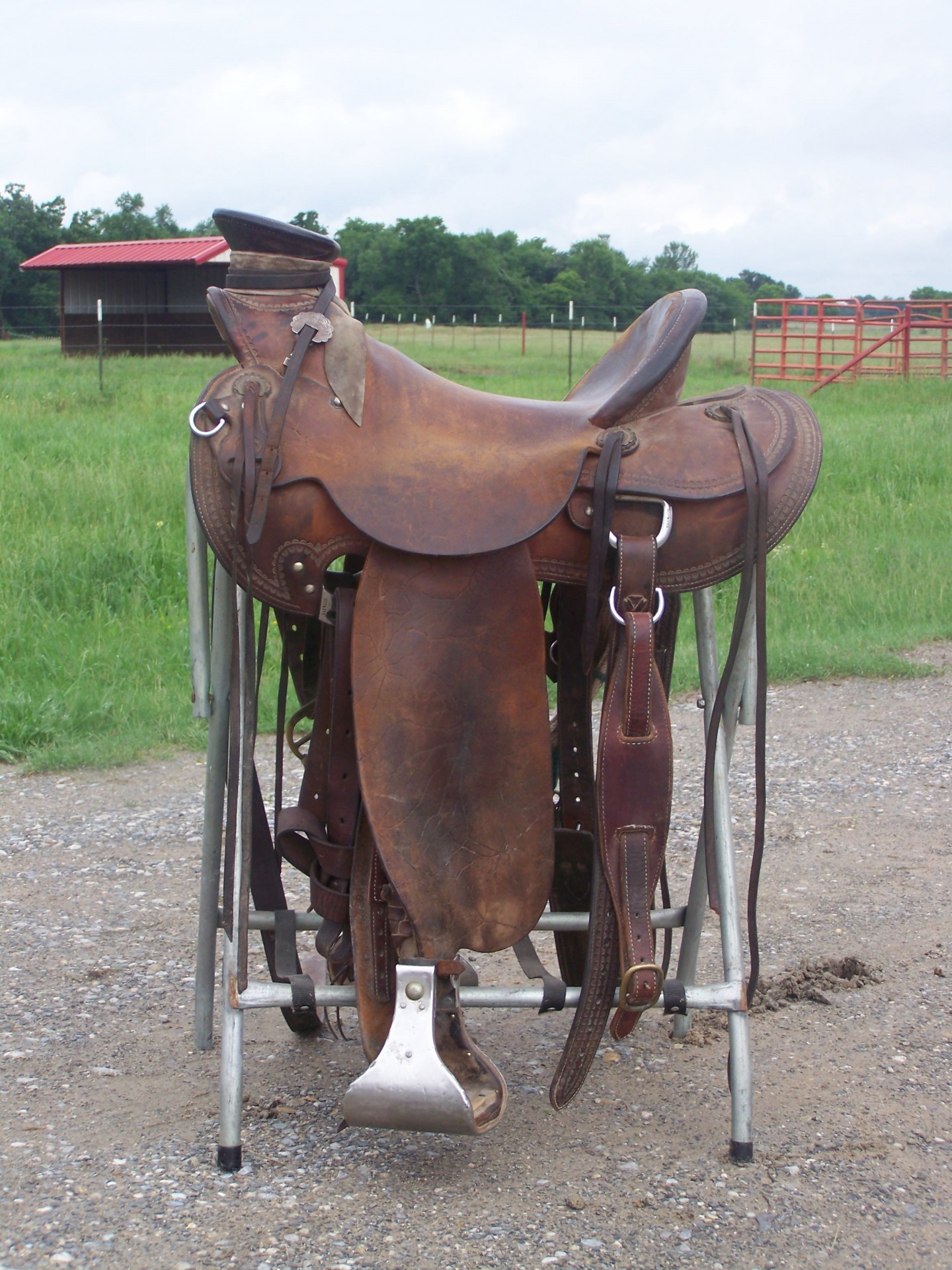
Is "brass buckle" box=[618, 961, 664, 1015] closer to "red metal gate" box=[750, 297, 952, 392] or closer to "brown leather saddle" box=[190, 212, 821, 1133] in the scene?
"brown leather saddle" box=[190, 212, 821, 1133]

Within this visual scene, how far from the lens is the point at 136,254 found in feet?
74.9

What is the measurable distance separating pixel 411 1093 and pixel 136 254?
76.9 ft

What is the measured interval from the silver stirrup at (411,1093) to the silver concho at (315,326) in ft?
3.68

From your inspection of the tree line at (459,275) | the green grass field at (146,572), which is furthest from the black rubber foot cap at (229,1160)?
the tree line at (459,275)

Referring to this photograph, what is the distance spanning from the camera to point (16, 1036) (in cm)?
238

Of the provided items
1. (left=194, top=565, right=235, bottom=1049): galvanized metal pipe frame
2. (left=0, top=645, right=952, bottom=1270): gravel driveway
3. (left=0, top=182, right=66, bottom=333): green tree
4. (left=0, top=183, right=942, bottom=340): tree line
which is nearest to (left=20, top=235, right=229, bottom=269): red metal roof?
(left=0, top=183, right=942, bottom=340): tree line

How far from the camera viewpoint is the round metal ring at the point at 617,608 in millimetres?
1909

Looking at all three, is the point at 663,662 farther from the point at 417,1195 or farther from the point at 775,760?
the point at 775,760

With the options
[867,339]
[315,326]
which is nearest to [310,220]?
[867,339]

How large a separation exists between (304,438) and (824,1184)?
1464mm

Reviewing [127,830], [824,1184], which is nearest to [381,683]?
[824,1184]

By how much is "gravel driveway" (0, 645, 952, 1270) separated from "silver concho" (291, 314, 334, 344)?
1362 millimetres

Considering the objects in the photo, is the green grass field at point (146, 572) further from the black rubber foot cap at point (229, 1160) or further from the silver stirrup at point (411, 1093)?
the silver stirrup at point (411, 1093)

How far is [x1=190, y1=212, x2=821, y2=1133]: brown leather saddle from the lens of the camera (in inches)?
73.4
